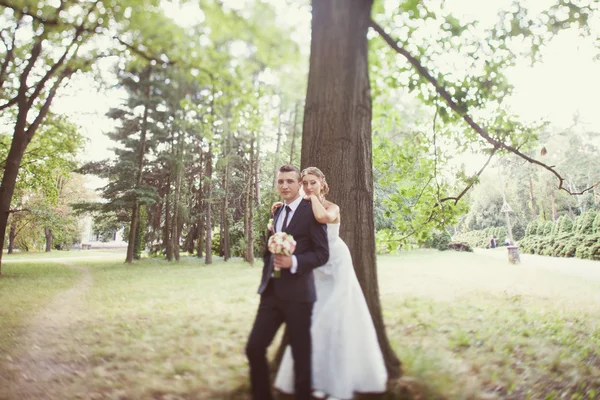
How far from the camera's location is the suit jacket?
108 inches

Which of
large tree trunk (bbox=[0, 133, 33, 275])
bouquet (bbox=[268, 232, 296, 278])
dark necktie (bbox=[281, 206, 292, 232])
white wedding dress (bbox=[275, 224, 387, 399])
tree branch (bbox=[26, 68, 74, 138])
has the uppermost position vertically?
tree branch (bbox=[26, 68, 74, 138])

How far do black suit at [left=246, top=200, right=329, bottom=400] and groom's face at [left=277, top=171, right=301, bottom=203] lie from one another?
0.28 meters

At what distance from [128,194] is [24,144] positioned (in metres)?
7.98

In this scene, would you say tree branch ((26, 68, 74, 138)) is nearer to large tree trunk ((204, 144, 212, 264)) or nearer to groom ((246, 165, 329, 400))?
large tree trunk ((204, 144, 212, 264))

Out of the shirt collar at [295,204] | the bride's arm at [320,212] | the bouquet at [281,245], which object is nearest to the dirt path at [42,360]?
the bouquet at [281,245]

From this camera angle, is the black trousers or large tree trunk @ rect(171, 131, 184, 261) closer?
the black trousers

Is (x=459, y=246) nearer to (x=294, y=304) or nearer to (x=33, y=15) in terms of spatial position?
(x=294, y=304)

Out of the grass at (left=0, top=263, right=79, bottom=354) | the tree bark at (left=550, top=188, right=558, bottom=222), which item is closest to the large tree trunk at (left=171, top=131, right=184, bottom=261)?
the grass at (left=0, top=263, right=79, bottom=354)

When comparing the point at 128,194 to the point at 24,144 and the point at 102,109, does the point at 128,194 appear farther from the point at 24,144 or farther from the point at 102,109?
the point at 24,144

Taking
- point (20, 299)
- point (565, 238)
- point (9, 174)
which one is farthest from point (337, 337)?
point (565, 238)

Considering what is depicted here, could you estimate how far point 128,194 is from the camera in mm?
22172

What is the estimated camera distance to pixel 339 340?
3.07 m

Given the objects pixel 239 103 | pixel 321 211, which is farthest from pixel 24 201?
pixel 321 211

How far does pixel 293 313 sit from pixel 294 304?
67 millimetres
